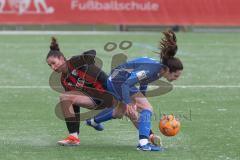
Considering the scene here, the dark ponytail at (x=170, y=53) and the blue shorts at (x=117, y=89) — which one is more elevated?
the dark ponytail at (x=170, y=53)

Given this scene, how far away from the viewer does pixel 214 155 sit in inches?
286

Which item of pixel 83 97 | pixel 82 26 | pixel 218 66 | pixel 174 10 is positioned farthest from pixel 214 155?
pixel 82 26

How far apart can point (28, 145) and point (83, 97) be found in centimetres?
76

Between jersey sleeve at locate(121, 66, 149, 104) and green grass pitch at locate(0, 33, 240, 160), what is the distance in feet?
1.78

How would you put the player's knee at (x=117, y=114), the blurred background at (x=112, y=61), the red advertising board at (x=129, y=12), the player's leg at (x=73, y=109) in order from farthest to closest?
the red advertising board at (x=129, y=12)
the player's knee at (x=117, y=114)
the player's leg at (x=73, y=109)
the blurred background at (x=112, y=61)

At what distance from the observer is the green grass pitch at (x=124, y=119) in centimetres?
743

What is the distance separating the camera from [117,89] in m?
7.73

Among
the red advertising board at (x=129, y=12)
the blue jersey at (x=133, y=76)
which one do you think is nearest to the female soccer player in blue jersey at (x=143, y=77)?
the blue jersey at (x=133, y=76)

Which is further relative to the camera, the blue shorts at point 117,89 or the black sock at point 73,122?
the black sock at point 73,122

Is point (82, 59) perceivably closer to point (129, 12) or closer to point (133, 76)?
point (133, 76)

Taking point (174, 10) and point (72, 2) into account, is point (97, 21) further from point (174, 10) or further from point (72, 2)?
point (174, 10)

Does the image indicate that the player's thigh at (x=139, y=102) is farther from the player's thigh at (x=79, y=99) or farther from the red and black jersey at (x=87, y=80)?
the player's thigh at (x=79, y=99)

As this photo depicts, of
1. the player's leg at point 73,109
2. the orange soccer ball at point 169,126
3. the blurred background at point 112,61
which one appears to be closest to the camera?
the orange soccer ball at point 169,126

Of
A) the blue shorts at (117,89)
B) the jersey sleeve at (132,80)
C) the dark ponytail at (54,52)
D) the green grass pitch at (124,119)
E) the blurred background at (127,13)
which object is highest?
the dark ponytail at (54,52)
